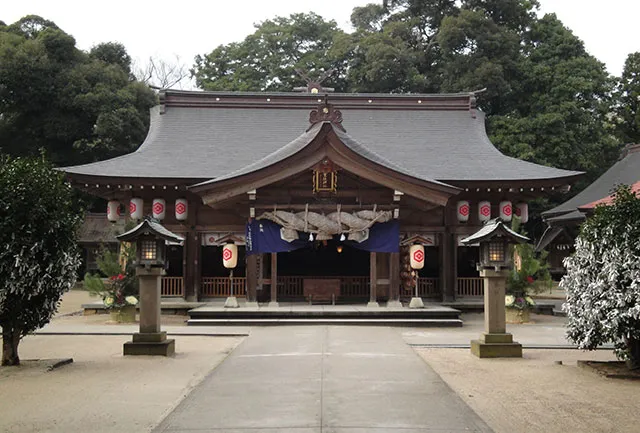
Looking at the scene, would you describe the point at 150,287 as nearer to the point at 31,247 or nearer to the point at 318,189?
the point at 31,247

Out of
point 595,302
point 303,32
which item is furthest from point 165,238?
point 303,32

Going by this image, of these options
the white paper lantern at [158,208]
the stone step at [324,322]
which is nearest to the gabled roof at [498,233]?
the stone step at [324,322]

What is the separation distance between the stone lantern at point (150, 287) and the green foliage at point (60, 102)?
25282mm

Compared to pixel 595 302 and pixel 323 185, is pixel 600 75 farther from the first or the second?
pixel 595 302

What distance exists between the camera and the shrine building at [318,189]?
57.0 feet

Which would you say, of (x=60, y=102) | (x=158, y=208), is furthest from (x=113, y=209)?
(x=60, y=102)

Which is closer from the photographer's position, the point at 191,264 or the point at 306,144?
the point at 306,144

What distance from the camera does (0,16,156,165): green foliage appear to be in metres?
34.8

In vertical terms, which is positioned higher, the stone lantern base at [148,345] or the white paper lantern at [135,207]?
the white paper lantern at [135,207]

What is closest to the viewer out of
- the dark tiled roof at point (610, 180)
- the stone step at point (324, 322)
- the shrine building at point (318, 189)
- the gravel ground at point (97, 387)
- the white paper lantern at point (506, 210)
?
the gravel ground at point (97, 387)

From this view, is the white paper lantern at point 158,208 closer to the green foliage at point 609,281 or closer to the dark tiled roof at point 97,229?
the green foliage at point 609,281

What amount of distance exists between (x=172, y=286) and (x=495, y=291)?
39.8ft

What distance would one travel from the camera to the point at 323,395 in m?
7.82

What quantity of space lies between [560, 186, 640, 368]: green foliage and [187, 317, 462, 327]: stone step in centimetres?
643
